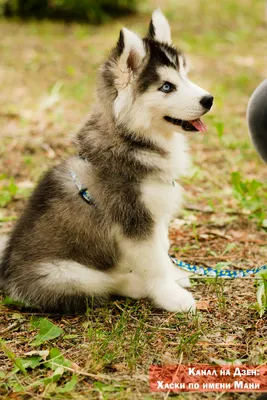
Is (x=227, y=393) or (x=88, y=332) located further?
(x=88, y=332)

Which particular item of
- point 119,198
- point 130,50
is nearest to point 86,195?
point 119,198

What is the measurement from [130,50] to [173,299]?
139 centimetres

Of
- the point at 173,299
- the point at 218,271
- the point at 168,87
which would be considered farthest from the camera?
the point at 218,271

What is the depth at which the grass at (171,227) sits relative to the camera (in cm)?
253

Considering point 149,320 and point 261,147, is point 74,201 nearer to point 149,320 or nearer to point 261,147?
point 149,320

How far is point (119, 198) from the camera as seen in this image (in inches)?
116

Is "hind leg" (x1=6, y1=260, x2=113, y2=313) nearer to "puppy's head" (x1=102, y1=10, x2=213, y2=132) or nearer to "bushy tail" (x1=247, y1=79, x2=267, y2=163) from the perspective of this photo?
"puppy's head" (x1=102, y1=10, x2=213, y2=132)

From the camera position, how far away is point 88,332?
2.78 metres

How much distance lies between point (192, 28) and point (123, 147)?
7.66 meters

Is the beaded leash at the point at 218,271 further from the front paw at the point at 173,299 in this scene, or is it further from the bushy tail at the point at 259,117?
the bushy tail at the point at 259,117

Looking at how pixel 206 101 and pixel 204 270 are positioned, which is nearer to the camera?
pixel 206 101

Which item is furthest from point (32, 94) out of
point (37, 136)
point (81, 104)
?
point (37, 136)

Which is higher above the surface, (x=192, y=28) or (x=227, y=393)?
(x=192, y=28)

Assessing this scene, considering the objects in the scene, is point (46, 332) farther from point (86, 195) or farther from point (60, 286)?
point (86, 195)
